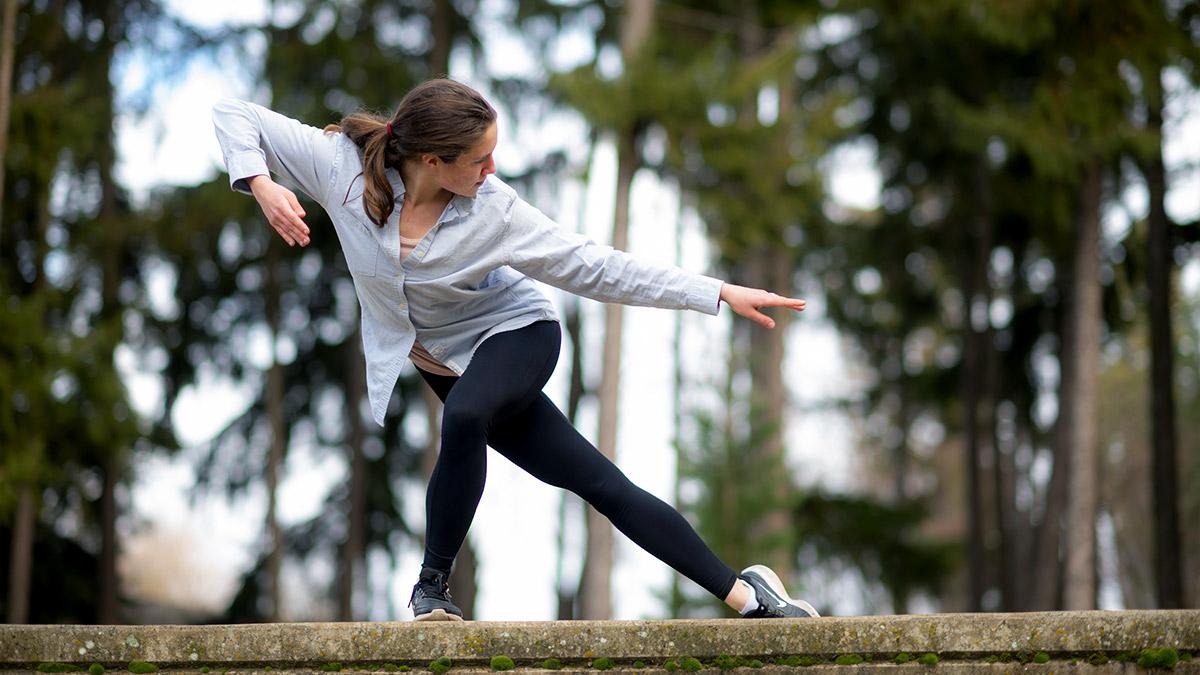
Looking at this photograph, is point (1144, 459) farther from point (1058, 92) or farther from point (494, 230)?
point (494, 230)

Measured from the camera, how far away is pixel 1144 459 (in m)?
23.1

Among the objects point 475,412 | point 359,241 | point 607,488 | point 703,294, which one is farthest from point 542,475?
point 359,241

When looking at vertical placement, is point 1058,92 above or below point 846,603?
above

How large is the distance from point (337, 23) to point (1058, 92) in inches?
361

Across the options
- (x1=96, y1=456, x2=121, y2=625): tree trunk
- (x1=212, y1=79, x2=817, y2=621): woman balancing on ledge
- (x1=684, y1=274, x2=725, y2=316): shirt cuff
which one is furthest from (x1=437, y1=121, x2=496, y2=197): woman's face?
(x1=96, y1=456, x2=121, y2=625): tree trunk

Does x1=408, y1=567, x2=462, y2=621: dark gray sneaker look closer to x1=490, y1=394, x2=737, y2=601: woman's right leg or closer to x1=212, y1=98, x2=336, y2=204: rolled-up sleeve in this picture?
x1=490, y1=394, x2=737, y2=601: woman's right leg

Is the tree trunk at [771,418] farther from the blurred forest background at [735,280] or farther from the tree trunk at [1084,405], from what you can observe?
the tree trunk at [1084,405]

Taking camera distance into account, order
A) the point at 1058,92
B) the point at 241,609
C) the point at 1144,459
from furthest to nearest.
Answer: the point at 1144,459
the point at 241,609
the point at 1058,92

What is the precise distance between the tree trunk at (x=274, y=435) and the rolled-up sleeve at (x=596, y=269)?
49.5 ft

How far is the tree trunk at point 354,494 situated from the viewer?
1838 cm

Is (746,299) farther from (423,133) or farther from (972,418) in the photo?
(972,418)

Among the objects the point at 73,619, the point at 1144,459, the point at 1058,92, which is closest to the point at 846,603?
the point at 1144,459

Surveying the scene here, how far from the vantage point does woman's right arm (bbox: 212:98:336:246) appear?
369 centimetres

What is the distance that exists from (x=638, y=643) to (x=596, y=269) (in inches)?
40.1
